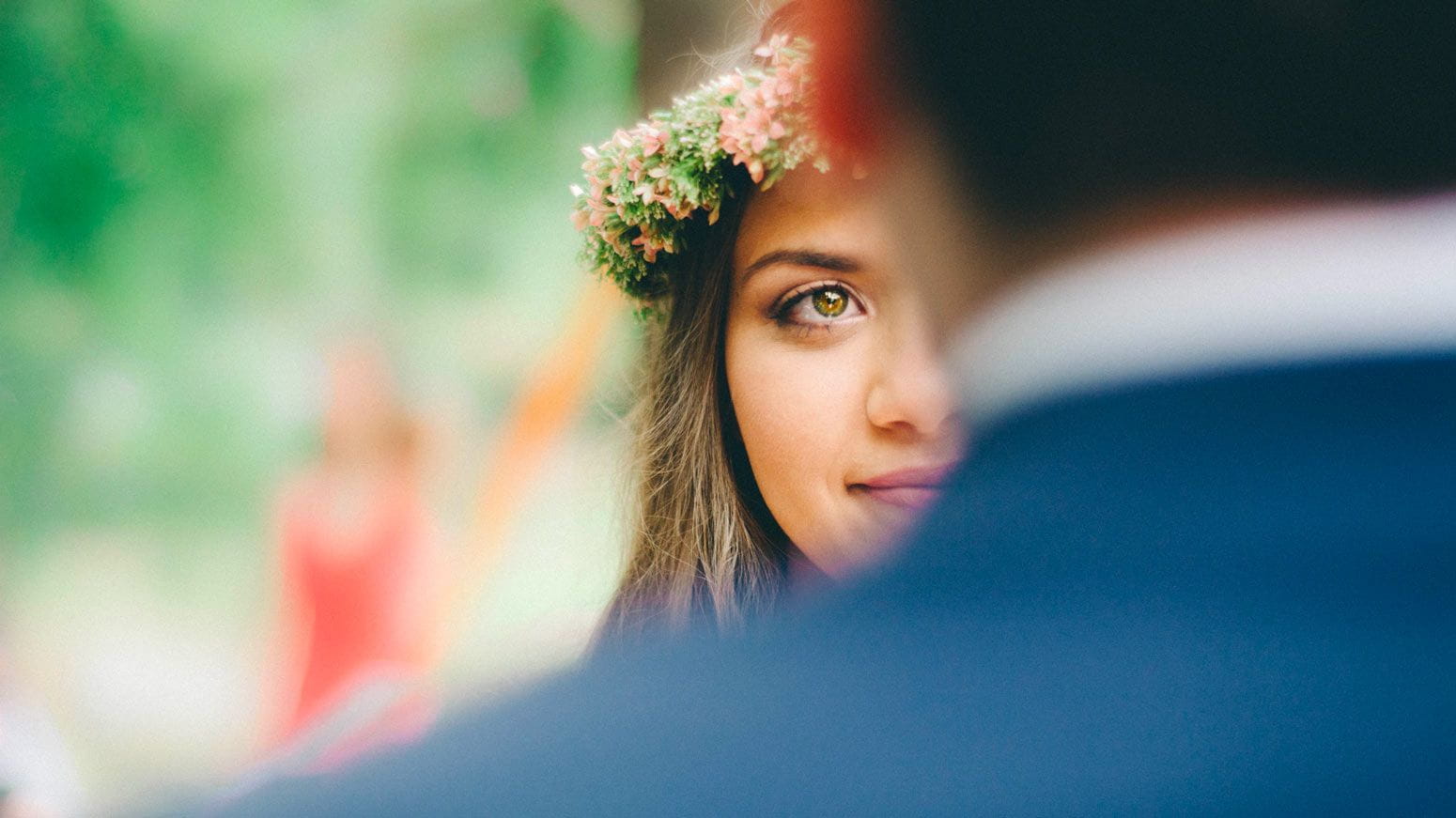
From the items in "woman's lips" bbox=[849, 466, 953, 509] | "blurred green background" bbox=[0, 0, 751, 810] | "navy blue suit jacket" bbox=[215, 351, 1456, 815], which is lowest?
"navy blue suit jacket" bbox=[215, 351, 1456, 815]

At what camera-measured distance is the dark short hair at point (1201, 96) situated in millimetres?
A: 331

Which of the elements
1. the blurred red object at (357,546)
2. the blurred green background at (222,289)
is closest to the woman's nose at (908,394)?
the blurred green background at (222,289)

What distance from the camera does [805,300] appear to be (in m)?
1.20

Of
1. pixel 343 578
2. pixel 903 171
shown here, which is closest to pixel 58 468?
pixel 343 578

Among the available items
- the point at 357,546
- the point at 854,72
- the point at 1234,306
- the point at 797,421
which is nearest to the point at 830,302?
the point at 797,421

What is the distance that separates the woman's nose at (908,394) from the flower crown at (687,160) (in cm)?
21

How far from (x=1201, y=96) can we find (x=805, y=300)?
86 cm

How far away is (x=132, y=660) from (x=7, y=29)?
54.0 inches

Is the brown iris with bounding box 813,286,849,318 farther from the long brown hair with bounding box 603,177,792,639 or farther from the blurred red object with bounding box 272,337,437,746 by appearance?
the blurred red object with bounding box 272,337,437,746

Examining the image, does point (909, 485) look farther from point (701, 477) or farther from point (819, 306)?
point (701, 477)

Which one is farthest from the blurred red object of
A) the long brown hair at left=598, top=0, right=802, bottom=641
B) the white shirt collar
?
the white shirt collar

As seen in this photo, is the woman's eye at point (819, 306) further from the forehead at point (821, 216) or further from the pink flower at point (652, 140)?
the pink flower at point (652, 140)

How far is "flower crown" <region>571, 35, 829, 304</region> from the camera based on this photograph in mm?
1147

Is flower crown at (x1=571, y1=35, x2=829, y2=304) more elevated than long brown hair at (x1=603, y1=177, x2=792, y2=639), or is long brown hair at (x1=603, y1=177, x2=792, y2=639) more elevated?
flower crown at (x1=571, y1=35, x2=829, y2=304)
